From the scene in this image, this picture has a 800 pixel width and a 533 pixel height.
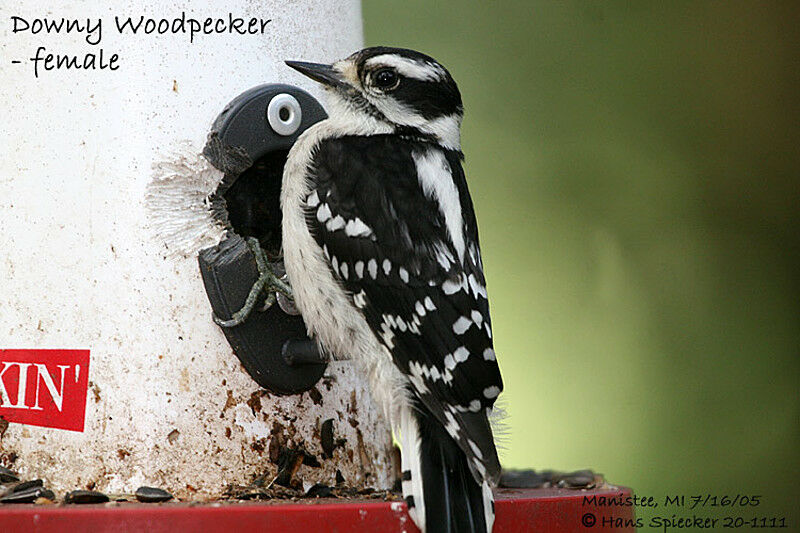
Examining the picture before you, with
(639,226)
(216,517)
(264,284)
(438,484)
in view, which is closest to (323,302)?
(264,284)

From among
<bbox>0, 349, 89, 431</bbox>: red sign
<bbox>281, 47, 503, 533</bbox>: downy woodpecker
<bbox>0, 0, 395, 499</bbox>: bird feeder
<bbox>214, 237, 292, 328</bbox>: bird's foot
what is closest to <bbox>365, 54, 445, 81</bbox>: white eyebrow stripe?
<bbox>281, 47, 503, 533</bbox>: downy woodpecker

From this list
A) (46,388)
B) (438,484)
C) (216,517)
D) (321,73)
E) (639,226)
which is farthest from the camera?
(639,226)

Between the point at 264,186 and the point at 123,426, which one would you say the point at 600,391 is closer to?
the point at 264,186

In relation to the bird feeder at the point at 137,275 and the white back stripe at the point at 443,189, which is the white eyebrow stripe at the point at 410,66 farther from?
the bird feeder at the point at 137,275

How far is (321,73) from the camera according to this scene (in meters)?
3.01

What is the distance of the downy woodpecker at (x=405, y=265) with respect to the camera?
2604 mm

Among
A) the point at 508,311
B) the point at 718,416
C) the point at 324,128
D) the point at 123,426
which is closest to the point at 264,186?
the point at 324,128

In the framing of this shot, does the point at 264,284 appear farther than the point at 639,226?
No

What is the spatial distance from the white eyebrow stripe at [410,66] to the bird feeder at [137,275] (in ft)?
1.01

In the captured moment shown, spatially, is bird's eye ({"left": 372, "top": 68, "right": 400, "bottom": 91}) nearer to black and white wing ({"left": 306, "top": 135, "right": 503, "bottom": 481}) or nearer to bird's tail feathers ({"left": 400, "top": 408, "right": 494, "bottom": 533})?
black and white wing ({"left": 306, "top": 135, "right": 503, "bottom": 481})

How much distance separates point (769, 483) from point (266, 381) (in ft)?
9.77

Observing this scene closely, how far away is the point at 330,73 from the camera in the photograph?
3025mm

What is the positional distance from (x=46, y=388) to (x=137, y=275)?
32 cm

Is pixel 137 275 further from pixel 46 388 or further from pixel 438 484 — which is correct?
pixel 438 484
